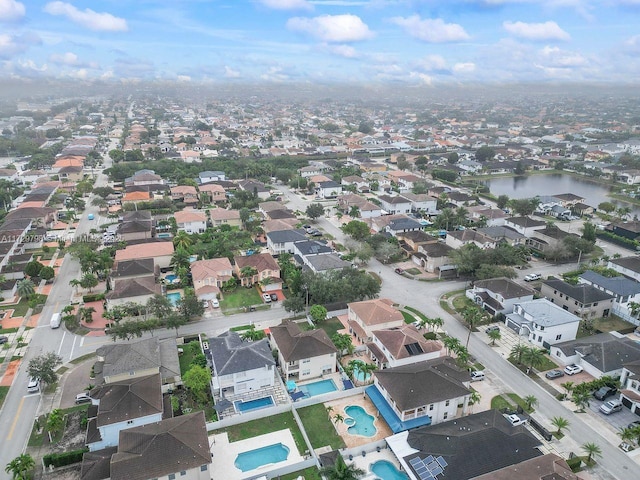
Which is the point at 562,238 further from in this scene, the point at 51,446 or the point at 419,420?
the point at 51,446

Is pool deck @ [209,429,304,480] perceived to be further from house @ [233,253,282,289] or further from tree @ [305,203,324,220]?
tree @ [305,203,324,220]

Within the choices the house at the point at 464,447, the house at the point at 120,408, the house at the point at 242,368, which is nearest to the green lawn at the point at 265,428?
the house at the point at 242,368

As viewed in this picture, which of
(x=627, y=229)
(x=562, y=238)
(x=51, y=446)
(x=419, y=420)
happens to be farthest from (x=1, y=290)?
(x=627, y=229)

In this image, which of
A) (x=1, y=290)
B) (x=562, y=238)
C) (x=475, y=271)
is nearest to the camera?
(x=1, y=290)

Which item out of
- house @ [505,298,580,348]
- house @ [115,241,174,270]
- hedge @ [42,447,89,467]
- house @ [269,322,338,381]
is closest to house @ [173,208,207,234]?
house @ [115,241,174,270]

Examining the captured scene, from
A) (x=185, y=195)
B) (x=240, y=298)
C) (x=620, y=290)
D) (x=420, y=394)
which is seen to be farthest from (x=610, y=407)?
(x=185, y=195)

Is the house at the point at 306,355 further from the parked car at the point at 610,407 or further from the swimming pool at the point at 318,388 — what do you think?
the parked car at the point at 610,407
